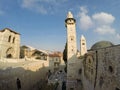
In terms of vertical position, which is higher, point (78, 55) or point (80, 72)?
point (78, 55)

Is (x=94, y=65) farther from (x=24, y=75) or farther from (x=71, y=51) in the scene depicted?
(x=24, y=75)

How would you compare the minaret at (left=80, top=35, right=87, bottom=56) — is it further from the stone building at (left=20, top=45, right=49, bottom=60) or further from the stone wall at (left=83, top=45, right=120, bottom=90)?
the stone building at (left=20, top=45, right=49, bottom=60)

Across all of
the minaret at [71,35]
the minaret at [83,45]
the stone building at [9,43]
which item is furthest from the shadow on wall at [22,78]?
the stone building at [9,43]

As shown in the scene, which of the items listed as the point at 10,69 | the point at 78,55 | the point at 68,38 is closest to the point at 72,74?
the point at 78,55

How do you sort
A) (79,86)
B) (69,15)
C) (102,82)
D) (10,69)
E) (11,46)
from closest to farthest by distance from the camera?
(102,82) < (10,69) < (79,86) < (69,15) < (11,46)

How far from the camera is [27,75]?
70.8ft

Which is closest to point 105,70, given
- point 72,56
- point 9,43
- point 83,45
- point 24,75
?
point 72,56

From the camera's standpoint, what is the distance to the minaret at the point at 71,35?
22.4 m

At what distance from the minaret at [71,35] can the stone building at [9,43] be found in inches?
627

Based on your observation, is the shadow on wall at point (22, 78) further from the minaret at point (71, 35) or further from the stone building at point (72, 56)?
the minaret at point (71, 35)

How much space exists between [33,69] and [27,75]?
2.76m

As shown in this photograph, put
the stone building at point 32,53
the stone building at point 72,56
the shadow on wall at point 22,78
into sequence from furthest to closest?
the stone building at point 32,53 < the stone building at point 72,56 < the shadow on wall at point 22,78

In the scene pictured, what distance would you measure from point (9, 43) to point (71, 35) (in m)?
18.1

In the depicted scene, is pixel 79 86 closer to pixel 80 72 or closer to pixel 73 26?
pixel 80 72
